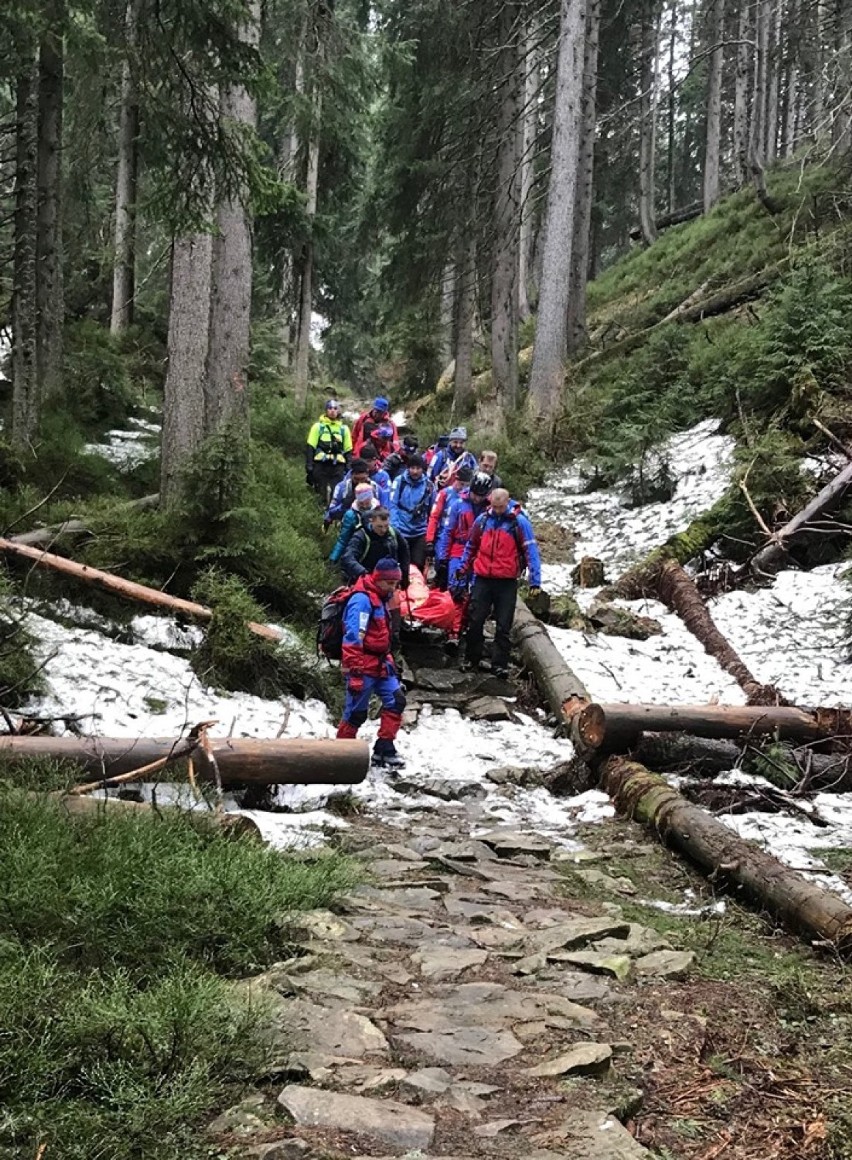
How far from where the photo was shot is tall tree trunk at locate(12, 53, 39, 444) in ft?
38.6

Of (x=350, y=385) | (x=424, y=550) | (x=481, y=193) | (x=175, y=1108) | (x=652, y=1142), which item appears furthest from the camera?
(x=350, y=385)

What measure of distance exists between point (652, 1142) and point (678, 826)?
11.7 feet

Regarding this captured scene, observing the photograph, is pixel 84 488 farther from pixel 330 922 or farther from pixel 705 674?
pixel 330 922

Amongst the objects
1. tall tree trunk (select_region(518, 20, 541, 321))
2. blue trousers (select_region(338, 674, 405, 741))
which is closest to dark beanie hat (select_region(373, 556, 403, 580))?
blue trousers (select_region(338, 674, 405, 741))

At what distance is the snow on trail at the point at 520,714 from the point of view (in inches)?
262

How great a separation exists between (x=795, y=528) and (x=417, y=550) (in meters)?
5.25

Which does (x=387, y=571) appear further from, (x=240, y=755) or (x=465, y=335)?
(x=465, y=335)

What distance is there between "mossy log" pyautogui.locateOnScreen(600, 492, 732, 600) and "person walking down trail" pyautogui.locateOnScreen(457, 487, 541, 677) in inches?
102

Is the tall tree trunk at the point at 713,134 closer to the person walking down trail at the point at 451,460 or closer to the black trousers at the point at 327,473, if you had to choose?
the person walking down trail at the point at 451,460

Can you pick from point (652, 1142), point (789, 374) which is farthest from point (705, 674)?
point (652, 1142)

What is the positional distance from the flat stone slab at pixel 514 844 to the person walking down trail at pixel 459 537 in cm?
489

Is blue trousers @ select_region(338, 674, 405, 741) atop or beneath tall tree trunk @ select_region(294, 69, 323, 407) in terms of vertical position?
beneath

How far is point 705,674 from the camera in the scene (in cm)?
999

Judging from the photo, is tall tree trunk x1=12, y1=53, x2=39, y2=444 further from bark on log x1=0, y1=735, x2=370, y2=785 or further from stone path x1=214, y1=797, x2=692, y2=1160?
stone path x1=214, y1=797, x2=692, y2=1160
